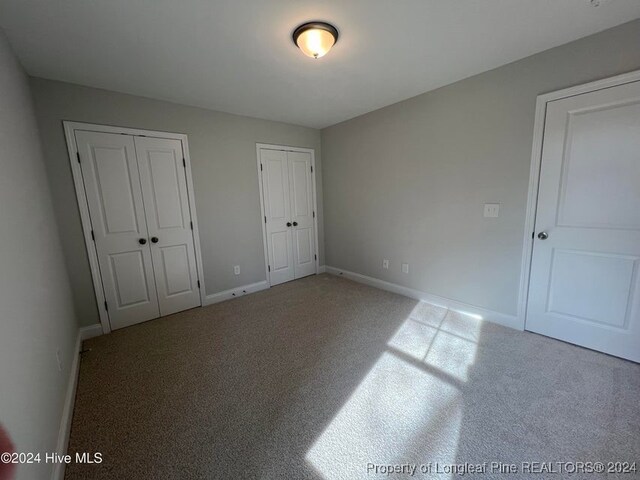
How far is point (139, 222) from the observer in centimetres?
279

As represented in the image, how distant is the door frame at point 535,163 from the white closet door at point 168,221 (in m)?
3.54

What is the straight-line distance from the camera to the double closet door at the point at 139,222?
2.56m

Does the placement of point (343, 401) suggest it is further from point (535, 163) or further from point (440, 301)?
point (535, 163)

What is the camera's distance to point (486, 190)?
2.55 meters

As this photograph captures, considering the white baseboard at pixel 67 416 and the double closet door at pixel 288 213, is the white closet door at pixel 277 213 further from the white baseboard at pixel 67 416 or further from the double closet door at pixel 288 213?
the white baseboard at pixel 67 416

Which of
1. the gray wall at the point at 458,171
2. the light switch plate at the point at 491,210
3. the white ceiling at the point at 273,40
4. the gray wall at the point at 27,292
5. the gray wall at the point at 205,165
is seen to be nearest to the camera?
the gray wall at the point at 27,292

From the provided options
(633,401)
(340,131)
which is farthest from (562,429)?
(340,131)

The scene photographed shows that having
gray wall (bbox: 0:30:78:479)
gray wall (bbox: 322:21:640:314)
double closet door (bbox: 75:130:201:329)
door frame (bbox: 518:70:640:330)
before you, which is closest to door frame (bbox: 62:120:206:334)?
double closet door (bbox: 75:130:201:329)

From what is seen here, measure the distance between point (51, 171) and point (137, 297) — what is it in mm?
1427

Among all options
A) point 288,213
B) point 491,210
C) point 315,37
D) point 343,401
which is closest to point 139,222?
point 288,213

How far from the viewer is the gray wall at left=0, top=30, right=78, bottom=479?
1.03m

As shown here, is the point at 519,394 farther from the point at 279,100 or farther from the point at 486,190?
the point at 279,100

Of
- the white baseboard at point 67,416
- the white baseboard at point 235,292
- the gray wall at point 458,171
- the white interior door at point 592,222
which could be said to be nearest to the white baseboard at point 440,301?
the gray wall at point 458,171

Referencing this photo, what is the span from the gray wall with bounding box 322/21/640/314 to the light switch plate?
0.14 ft
